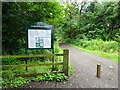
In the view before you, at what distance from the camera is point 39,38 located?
381 cm

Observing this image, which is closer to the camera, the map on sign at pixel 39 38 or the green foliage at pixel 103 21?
the map on sign at pixel 39 38

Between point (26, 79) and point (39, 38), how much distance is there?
5.81 ft

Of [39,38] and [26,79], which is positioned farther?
[39,38]

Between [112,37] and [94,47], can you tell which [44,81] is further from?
[112,37]

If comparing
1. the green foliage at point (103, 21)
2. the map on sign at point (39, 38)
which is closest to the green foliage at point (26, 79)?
the map on sign at point (39, 38)

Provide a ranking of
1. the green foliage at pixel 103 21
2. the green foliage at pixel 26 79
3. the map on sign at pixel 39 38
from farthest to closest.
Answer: the green foliage at pixel 103 21, the map on sign at pixel 39 38, the green foliage at pixel 26 79

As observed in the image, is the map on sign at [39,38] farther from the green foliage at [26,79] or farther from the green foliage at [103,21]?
the green foliage at [103,21]

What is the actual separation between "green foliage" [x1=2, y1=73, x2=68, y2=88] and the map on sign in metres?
1.33

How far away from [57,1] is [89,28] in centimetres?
1234

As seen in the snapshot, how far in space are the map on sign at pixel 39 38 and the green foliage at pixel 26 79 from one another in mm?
1333

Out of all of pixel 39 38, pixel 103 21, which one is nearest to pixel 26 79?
pixel 39 38

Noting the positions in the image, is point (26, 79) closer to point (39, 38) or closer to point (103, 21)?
point (39, 38)

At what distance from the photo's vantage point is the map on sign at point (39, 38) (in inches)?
148

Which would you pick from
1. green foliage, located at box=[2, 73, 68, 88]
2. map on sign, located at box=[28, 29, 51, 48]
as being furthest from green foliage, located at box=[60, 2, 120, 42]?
green foliage, located at box=[2, 73, 68, 88]
